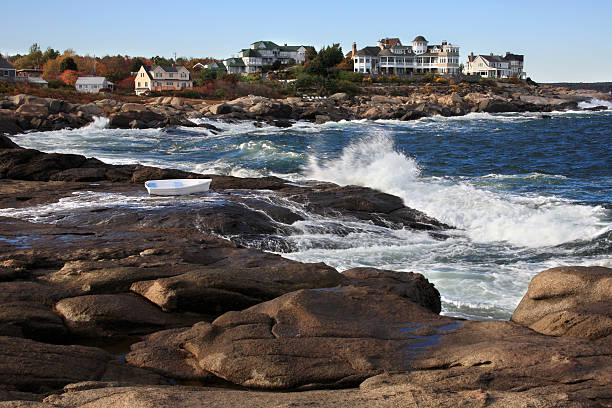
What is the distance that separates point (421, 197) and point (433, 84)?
317 feet

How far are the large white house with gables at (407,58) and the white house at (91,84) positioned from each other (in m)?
56.3

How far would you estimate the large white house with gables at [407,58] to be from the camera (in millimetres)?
130500

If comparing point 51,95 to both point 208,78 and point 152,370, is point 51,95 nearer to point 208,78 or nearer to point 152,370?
point 208,78

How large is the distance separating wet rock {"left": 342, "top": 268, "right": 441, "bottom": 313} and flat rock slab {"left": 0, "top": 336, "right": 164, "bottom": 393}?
4.12m

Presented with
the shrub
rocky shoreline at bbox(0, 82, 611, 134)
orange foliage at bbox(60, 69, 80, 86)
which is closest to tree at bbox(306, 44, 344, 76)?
rocky shoreline at bbox(0, 82, 611, 134)

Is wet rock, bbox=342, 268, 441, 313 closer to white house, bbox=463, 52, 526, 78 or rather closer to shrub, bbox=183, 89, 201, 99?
shrub, bbox=183, 89, 201, 99

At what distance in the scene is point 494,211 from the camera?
1955cm

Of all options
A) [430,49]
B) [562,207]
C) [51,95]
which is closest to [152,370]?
[562,207]

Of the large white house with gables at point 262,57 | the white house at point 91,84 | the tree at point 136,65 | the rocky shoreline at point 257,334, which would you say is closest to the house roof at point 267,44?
the large white house with gables at point 262,57

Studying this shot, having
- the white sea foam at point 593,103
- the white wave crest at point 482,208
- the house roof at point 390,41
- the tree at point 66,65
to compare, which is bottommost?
the white wave crest at point 482,208

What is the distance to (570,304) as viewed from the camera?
8.37 m

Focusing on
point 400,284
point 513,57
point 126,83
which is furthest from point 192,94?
point 513,57

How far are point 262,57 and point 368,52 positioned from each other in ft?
77.4

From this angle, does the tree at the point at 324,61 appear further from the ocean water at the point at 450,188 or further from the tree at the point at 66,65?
the ocean water at the point at 450,188
